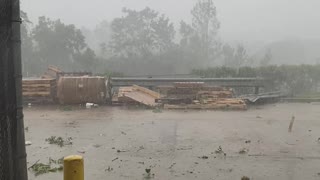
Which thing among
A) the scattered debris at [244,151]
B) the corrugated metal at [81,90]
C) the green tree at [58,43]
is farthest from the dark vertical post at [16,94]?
the green tree at [58,43]

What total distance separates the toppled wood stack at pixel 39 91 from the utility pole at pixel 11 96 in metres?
15.1

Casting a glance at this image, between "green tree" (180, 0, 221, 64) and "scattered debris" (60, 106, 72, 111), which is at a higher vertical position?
"green tree" (180, 0, 221, 64)

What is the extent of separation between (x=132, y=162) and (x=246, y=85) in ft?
44.9

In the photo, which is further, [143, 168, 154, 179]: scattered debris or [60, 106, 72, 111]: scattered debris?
[60, 106, 72, 111]: scattered debris

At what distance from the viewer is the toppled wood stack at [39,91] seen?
63.9ft

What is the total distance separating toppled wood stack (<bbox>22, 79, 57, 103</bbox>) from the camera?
19.5 meters

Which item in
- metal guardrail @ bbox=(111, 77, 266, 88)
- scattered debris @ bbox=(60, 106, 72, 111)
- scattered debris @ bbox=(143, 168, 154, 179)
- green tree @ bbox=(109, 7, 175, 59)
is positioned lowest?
scattered debris @ bbox=(60, 106, 72, 111)

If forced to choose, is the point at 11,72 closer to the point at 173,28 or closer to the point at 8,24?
the point at 8,24

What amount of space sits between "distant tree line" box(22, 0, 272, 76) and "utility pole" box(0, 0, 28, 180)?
1061 inches

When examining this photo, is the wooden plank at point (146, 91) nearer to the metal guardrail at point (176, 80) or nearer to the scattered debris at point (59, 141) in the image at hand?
the metal guardrail at point (176, 80)

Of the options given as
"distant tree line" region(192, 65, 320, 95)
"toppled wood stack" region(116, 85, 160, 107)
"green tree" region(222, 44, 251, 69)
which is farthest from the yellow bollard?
"green tree" region(222, 44, 251, 69)

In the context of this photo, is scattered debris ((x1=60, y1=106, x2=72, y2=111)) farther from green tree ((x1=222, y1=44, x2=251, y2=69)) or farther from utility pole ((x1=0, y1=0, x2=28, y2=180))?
green tree ((x1=222, y1=44, x2=251, y2=69))

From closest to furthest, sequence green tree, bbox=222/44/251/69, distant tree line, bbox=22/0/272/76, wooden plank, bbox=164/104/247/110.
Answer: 1. wooden plank, bbox=164/104/247/110
2. distant tree line, bbox=22/0/272/76
3. green tree, bbox=222/44/251/69

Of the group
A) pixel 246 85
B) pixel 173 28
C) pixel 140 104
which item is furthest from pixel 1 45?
pixel 173 28
